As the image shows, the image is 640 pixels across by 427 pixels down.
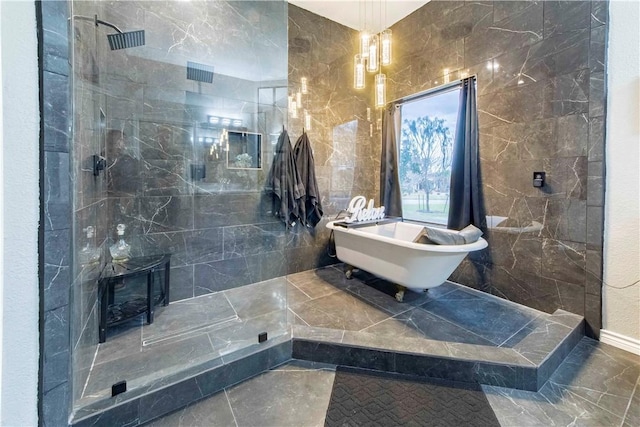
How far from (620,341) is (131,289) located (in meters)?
3.89

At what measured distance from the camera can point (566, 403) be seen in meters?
1.55

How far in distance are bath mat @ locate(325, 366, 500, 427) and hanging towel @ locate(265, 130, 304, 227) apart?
5.76 ft

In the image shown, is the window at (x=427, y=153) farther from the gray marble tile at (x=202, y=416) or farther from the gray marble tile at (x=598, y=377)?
the gray marble tile at (x=202, y=416)

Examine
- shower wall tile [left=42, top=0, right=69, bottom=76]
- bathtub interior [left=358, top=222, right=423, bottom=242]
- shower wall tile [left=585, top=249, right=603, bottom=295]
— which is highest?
shower wall tile [left=42, top=0, right=69, bottom=76]

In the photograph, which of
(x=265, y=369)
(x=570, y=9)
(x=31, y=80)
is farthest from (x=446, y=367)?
(x=570, y=9)

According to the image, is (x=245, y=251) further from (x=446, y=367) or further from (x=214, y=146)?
(x=446, y=367)

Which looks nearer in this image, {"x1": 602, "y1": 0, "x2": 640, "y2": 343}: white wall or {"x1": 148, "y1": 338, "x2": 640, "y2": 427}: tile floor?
{"x1": 148, "y1": 338, "x2": 640, "y2": 427}: tile floor

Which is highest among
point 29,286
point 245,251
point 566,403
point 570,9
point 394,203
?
point 570,9

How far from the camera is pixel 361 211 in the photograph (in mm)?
3428

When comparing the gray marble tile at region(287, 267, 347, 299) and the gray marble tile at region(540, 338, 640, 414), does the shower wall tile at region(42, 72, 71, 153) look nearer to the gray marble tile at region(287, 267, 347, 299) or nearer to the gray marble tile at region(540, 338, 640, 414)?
the gray marble tile at region(287, 267, 347, 299)

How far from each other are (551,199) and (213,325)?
3.07 m

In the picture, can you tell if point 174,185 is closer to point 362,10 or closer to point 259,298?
point 259,298

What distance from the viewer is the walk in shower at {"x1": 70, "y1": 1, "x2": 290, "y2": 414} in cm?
161

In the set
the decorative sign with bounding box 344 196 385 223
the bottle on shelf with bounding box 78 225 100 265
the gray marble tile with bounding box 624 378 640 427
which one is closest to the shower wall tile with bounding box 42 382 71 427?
the bottle on shelf with bounding box 78 225 100 265
